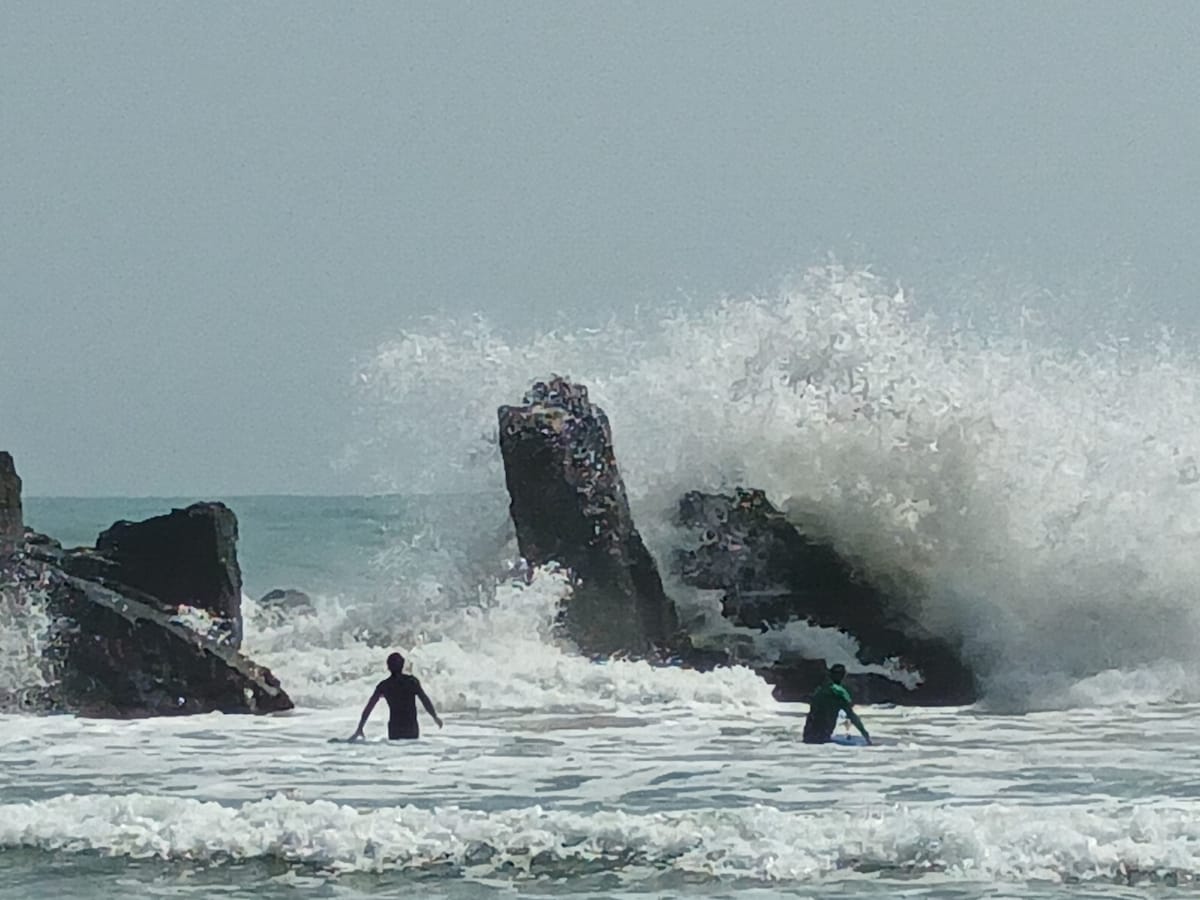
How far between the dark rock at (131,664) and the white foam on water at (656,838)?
4.57 metres

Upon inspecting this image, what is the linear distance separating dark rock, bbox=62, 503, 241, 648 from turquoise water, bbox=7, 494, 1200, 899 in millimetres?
832

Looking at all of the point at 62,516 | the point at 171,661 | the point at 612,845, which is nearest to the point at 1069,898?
the point at 612,845

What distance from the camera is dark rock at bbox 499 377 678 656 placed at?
2006cm

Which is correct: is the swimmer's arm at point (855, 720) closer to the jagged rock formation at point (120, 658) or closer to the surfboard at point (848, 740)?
the surfboard at point (848, 740)

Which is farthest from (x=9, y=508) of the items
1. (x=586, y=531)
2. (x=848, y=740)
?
(x=848, y=740)

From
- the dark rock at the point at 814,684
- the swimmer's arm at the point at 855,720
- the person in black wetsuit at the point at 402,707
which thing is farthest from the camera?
the dark rock at the point at 814,684

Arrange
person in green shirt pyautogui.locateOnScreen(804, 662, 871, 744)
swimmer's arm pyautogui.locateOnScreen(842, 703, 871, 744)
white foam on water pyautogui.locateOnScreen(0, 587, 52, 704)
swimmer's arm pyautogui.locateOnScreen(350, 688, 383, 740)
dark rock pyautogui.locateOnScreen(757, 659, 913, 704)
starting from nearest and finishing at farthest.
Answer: swimmer's arm pyautogui.locateOnScreen(842, 703, 871, 744)
person in green shirt pyautogui.locateOnScreen(804, 662, 871, 744)
swimmer's arm pyautogui.locateOnScreen(350, 688, 383, 740)
white foam on water pyautogui.locateOnScreen(0, 587, 52, 704)
dark rock pyautogui.locateOnScreen(757, 659, 913, 704)

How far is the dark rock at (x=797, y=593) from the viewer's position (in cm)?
1997

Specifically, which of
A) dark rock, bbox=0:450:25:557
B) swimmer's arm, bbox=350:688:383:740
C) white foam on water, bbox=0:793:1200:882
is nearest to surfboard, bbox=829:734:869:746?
white foam on water, bbox=0:793:1200:882

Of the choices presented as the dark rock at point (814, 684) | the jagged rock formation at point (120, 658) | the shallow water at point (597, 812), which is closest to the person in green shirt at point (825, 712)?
the shallow water at point (597, 812)

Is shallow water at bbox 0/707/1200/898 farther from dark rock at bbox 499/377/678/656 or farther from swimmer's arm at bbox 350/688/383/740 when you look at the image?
dark rock at bbox 499/377/678/656

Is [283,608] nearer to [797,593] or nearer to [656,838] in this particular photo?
[797,593]

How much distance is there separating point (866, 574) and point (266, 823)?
10.1m

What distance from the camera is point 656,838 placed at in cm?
1230
